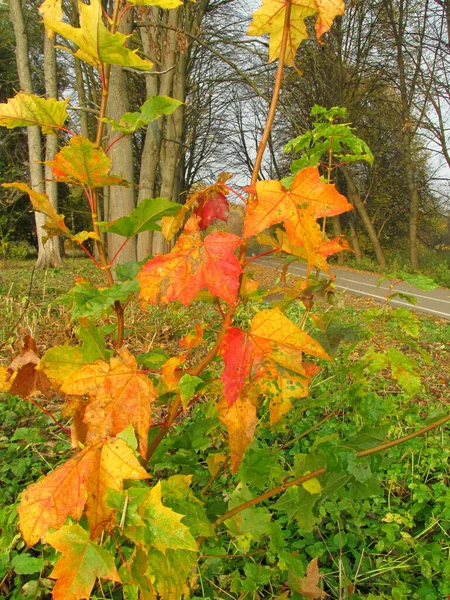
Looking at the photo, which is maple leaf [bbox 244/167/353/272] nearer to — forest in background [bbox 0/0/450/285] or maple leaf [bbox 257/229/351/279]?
maple leaf [bbox 257/229/351/279]

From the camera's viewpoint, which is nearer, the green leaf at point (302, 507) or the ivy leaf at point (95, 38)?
the ivy leaf at point (95, 38)

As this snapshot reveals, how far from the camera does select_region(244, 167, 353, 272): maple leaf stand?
635 millimetres

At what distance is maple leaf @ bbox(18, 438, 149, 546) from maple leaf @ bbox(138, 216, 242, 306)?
24 cm

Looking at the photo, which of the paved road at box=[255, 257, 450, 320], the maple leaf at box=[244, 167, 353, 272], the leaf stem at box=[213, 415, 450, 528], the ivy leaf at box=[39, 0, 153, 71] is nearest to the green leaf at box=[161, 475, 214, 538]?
the leaf stem at box=[213, 415, 450, 528]

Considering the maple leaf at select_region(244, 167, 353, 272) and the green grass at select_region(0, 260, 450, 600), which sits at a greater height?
the maple leaf at select_region(244, 167, 353, 272)

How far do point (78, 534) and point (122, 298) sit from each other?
0.38 meters

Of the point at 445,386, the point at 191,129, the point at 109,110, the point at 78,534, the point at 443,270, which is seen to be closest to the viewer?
the point at 78,534

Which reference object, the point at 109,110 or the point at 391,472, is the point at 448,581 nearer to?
the point at 391,472

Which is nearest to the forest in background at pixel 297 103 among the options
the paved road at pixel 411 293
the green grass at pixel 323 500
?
the paved road at pixel 411 293

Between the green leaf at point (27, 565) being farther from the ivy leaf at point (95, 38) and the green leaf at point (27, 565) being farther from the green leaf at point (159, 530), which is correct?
the ivy leaf at point (95, 38)

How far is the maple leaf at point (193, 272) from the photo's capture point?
63 centimetres

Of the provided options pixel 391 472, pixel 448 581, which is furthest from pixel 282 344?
pixel 391 472

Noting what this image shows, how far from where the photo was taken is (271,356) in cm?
65

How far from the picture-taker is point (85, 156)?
2.42ft
